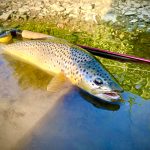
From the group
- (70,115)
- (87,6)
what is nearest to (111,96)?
(70,115)

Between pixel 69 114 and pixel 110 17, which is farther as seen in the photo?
pixel 110 17

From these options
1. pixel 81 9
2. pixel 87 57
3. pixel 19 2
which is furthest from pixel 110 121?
pixel 19 2

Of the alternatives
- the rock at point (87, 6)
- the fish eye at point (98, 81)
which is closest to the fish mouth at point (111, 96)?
the fish eye at point (98, 81)

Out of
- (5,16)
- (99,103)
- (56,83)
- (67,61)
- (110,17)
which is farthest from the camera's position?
(5,16)

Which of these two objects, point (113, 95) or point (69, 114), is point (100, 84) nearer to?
point (113, 95)

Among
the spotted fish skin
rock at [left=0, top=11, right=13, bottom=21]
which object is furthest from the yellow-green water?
rock at [left=0, top=11, right=13, bottom=21]

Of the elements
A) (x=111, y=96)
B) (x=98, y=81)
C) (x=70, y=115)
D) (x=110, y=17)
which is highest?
(x=110, y=17)
